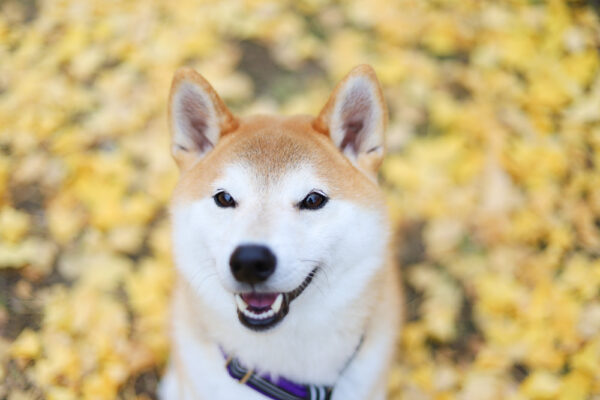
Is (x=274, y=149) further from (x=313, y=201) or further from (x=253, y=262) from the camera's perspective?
(x=253, y=262)

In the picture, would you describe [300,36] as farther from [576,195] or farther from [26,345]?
[26,345]

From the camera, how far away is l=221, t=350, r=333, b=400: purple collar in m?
1.83

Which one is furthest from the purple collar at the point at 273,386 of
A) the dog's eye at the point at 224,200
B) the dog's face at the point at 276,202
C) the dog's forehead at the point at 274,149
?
the dog's forehead at the point at 274,149

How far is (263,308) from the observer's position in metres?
1.67

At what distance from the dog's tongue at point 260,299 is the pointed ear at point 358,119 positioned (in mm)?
692

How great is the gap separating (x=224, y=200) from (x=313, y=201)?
35 centimetres

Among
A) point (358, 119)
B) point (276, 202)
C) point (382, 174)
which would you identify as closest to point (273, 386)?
point (276, 202)

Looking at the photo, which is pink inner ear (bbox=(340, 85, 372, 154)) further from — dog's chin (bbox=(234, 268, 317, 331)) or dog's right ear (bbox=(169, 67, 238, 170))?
dog's chin (bbox=(234, 268, 317, 331))

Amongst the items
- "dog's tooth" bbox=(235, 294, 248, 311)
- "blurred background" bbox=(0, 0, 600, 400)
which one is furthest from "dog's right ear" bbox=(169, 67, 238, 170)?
"blurred background" bbox=(0, 0, 600, 400)

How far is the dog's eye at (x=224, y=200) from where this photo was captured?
69.9 inches

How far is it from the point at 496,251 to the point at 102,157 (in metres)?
2.66

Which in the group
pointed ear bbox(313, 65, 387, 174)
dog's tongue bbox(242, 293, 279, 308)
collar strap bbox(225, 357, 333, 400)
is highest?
pointed ear bbox(313, 65, 387, 174)

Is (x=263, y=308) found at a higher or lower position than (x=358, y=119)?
lower

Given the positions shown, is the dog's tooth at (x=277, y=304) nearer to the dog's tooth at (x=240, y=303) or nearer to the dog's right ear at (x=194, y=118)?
the dog's tooth at (x=240, y=303)
